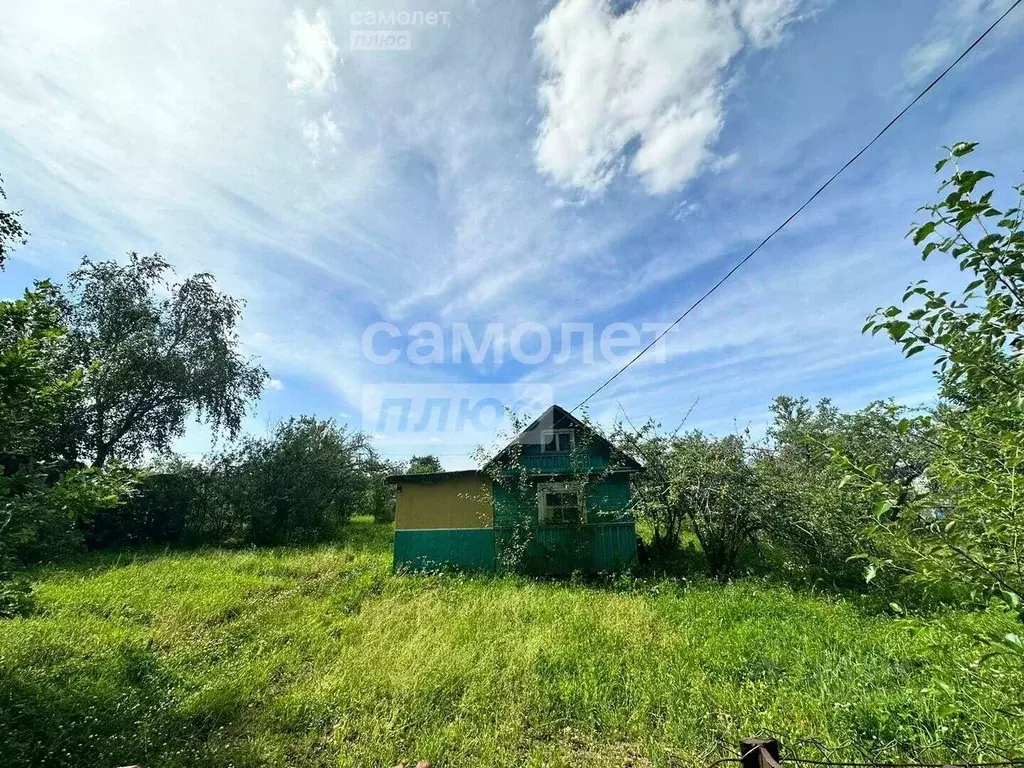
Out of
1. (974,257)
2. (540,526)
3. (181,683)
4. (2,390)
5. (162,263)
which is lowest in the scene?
(181,683)

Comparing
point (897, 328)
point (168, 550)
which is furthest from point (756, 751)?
point (168, 550)

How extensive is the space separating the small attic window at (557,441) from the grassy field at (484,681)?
3.60 metres

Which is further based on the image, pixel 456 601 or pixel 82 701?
pixel 456 601

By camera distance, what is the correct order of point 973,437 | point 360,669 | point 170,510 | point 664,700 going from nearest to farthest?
1. point 973,437
2. point 664,700
3. point 360,669
4. point 170,510

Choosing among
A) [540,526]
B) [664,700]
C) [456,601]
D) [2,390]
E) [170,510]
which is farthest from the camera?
[170,510]

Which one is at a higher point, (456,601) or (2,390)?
(2,390)

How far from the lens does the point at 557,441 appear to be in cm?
1048

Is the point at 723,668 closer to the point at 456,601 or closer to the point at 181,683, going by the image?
the point at 456,601

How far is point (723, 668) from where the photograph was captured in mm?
4547

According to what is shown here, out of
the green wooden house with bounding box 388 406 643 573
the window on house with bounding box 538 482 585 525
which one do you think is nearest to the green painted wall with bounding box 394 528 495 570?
the green wooden house with bounding box 388 406 643 573

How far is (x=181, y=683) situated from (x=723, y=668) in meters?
5.84

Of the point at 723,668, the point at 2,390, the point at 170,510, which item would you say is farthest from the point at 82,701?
the point at 170,510

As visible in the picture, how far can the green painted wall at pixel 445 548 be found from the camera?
10.0m

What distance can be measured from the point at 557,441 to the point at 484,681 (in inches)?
251
